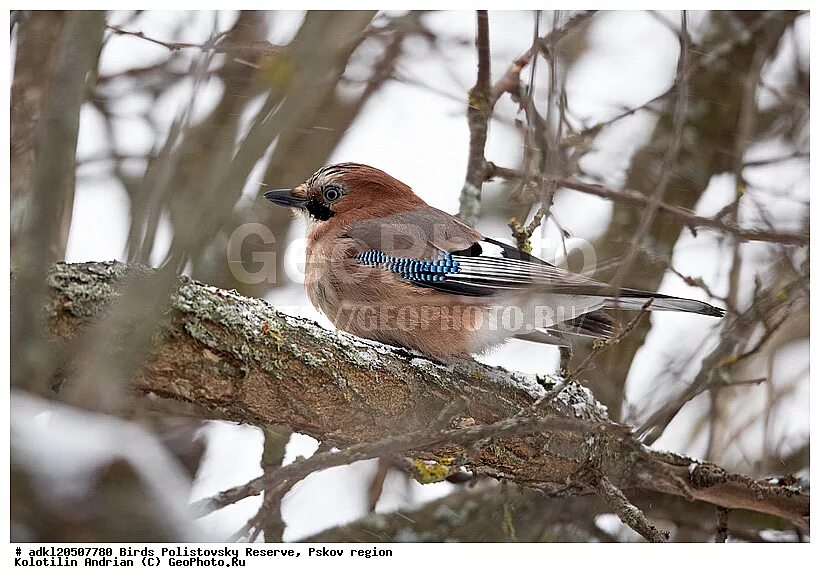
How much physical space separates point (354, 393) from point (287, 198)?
5.26 ft

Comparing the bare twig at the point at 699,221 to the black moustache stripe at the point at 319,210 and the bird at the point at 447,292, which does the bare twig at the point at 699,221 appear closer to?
the bird at the point at 447,292

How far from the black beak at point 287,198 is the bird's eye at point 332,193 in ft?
0.37

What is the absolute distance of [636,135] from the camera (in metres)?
4.59

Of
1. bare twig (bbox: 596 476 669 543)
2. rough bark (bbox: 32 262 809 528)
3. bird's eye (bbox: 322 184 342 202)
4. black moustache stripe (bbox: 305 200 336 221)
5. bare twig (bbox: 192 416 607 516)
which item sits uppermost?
bird's eye (bbox: 322 184 342 202)

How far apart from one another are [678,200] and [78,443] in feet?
A: 11.0

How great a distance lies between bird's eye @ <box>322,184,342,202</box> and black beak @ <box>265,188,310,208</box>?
4.4 inches

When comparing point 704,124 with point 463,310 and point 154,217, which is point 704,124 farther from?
point 154,217

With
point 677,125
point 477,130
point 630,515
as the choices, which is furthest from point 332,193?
point 630,515

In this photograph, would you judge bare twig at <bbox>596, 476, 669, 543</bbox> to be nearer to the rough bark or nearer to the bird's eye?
the rough bark

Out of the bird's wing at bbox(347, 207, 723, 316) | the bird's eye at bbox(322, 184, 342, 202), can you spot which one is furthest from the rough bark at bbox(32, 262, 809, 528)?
the bird's eye at bbox(322, 184, 342, 202)

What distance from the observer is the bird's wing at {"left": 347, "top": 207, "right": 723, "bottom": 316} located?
139 inches

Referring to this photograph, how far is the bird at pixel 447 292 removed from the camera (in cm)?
365
